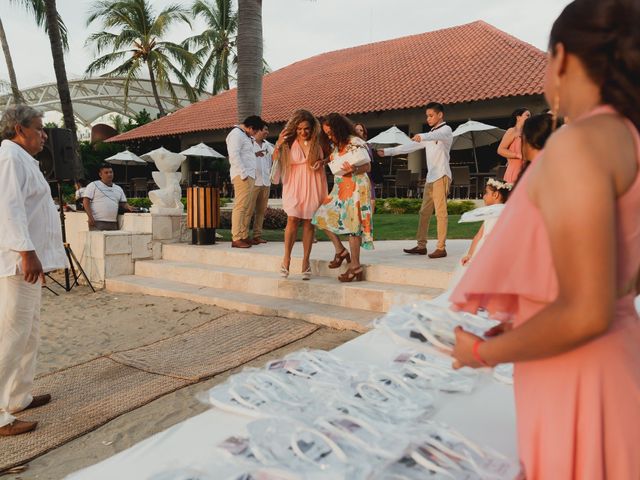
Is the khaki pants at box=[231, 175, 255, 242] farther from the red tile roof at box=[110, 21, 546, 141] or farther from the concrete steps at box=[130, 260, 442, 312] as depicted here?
the red tile roof at box=[110, 21, 546, 141]

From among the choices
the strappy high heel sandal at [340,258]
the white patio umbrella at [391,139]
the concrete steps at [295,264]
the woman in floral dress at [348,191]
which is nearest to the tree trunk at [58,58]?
the concrete steps at [295,264]

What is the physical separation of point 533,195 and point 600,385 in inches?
14.5

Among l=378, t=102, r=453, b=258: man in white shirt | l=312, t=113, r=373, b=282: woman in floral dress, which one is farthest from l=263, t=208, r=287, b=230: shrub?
l=312, t=113, r=373, b=282: woman in floral dress

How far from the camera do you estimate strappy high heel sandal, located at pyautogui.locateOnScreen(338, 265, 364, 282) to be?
19.0 ft

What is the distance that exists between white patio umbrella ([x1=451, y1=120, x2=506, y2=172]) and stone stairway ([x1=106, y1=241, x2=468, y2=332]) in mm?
7468

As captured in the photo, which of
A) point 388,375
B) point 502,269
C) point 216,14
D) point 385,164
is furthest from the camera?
point 216,14

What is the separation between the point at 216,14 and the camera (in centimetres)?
2925

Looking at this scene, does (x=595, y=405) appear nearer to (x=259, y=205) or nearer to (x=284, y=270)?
(x=284, y=270)

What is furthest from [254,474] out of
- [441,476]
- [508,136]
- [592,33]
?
[508,136]

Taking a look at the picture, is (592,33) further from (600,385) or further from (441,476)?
(441,476)

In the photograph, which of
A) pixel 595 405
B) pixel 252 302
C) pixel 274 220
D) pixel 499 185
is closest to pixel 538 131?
pixel 499 185

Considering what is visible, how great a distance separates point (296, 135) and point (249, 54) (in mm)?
3336

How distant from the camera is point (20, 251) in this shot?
3.25 meters

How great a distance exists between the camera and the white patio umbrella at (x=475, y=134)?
1434 cm
